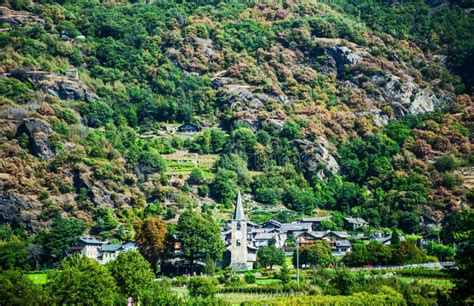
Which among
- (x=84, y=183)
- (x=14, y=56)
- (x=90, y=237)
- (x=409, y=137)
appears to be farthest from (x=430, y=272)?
(x=14, y=56)

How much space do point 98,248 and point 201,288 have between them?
27469 millimetres

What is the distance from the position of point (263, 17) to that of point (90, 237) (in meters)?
91.7

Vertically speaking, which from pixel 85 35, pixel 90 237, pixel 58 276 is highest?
pixel 85 35

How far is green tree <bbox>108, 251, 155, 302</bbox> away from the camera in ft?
232

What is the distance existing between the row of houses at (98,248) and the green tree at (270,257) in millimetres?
14791

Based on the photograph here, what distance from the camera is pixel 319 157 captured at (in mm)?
134500

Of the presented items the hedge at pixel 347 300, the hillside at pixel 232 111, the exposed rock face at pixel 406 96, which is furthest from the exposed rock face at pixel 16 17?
the hedge at pixel 347 300

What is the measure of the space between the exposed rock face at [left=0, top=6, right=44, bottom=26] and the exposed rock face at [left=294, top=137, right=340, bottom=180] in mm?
57234

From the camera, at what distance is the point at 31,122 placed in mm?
118500

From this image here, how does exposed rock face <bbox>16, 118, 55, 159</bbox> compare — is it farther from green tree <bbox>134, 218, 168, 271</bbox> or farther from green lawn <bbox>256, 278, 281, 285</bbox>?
green lawn <bbox>256, 278, 281, 285</bbox>

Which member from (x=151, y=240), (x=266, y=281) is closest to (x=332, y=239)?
(x=266, y=281)

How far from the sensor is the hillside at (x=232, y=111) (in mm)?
116000

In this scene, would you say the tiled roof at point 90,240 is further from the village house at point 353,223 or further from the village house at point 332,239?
the village house at point 353,223

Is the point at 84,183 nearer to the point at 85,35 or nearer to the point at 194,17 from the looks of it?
the point at 85,35
